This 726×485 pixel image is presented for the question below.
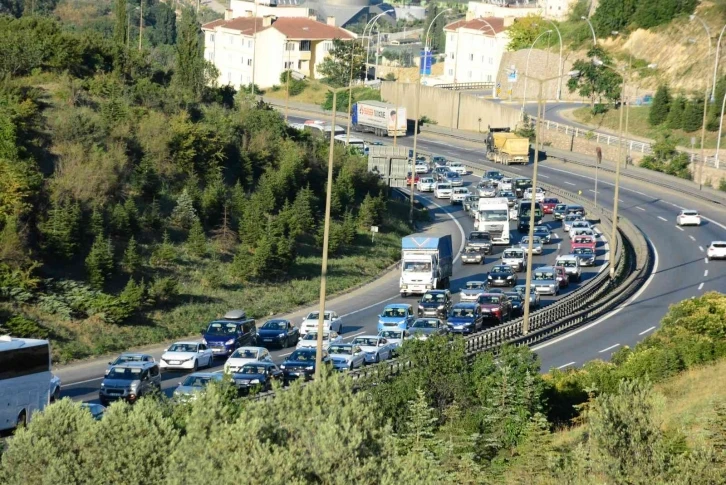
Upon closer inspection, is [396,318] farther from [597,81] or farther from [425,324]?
[597,81]

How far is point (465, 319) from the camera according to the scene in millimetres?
50125

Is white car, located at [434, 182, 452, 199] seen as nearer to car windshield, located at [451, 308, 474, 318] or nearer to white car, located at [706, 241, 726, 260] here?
white car, located at [706, 241, 726, 260]

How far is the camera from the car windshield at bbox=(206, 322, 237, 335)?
47188mm

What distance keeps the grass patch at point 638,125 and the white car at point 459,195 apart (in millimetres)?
22203

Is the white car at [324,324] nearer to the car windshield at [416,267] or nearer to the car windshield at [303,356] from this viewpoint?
the car windshield at [303,356]

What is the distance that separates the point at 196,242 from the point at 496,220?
20.2m

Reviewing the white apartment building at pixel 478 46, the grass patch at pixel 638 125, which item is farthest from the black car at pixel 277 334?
the white apartment building at pixel 478 46

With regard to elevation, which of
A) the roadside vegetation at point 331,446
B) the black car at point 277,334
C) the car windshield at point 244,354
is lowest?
the black car at point 277,334

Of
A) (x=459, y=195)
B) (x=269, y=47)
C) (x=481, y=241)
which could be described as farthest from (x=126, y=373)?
(x=269, y=47)

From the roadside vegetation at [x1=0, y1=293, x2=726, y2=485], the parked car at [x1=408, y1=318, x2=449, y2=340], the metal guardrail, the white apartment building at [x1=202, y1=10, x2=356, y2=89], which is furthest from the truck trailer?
the white apartment building at [x1=202, y1=10, x2=356, y2=89]

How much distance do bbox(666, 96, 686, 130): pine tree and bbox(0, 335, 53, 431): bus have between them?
86.7 meters

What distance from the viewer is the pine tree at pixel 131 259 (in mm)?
55812

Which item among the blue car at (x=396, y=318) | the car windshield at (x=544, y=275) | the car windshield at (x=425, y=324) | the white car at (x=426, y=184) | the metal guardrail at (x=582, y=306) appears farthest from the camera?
the white car at (x=426, y=184)

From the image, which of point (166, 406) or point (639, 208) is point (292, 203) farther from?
point (166, 406)
